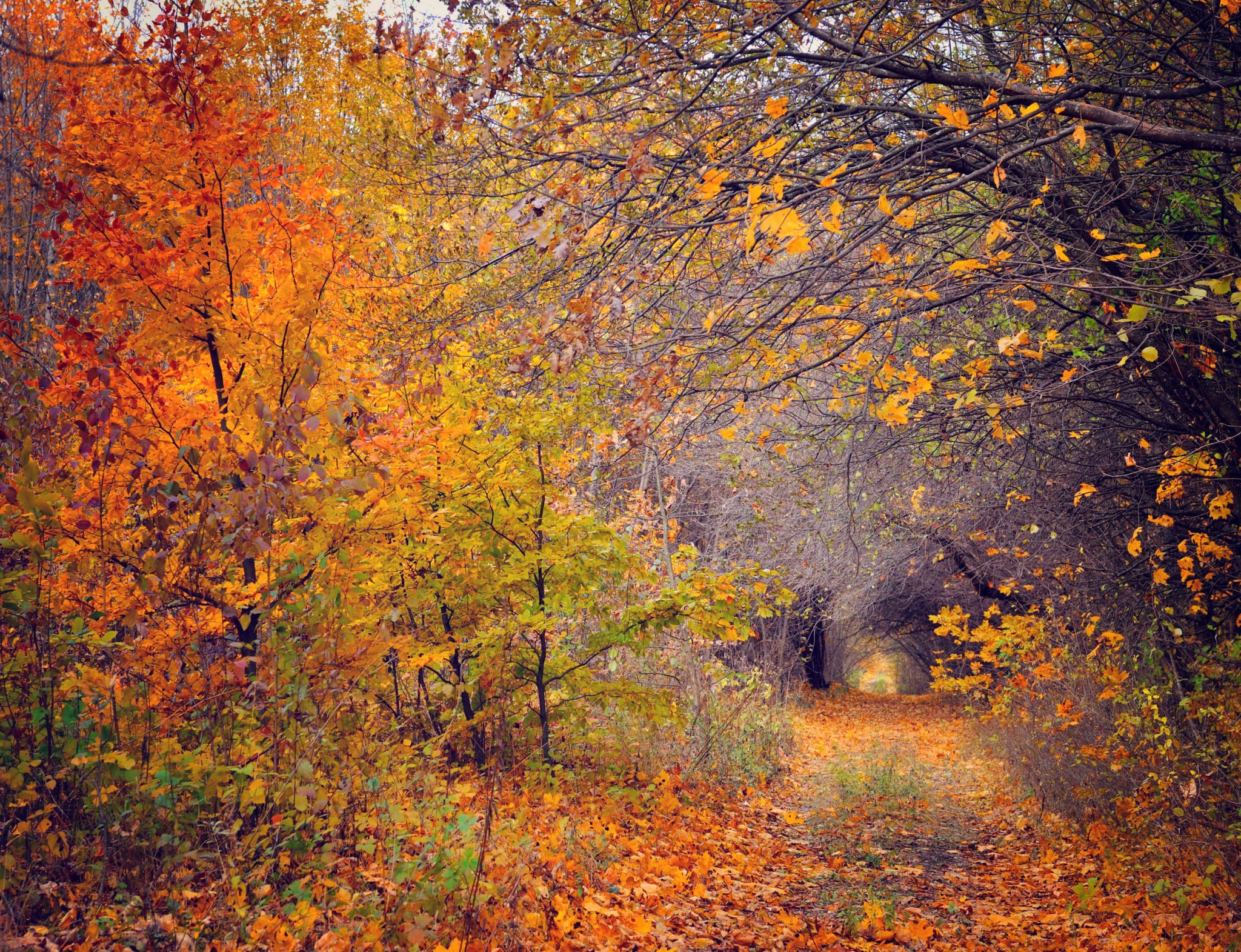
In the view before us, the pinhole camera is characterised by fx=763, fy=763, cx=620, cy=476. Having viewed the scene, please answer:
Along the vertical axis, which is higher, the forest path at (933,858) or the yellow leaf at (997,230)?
the yellow leaf at (997,230)

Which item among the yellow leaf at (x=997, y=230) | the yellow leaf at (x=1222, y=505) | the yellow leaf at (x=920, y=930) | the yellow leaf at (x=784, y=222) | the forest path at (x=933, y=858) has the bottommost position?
the forest path at (x=933, y=858)

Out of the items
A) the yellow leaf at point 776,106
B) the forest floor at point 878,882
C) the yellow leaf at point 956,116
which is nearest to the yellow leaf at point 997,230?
the yellow leaf at point 956,116

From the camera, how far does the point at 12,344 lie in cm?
446

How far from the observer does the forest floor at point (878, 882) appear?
451cm

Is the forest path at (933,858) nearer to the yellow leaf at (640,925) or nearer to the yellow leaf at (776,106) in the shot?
the yellow leaf at (640,925)

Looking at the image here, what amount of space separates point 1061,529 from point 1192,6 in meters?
4.83

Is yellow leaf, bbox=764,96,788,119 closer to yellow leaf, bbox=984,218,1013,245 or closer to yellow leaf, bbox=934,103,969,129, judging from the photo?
yellow leaf, bbox=934,103,969,129

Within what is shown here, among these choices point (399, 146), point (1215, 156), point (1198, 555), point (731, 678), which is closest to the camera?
point (1215, 156)

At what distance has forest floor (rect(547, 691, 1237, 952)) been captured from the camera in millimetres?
4508

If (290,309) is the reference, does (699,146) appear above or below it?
above

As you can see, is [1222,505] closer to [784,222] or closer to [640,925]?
[784,222]

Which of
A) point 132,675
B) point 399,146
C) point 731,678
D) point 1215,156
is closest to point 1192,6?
point 1215,156

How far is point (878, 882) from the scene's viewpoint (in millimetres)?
5781

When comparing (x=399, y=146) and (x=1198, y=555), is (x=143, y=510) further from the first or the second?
(x=1198, y=555)
